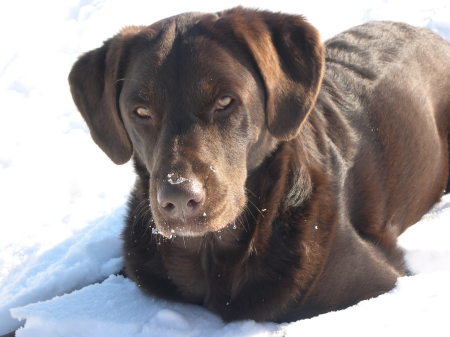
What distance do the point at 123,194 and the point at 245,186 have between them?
1.96 metres

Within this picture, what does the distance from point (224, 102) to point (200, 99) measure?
11 cm

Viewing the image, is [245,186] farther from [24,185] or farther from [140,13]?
[140,13]

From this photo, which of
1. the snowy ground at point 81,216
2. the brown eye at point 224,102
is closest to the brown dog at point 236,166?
the brown eye at point 224,102

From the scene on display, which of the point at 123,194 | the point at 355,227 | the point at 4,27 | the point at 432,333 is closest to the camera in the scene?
the point at 432,333

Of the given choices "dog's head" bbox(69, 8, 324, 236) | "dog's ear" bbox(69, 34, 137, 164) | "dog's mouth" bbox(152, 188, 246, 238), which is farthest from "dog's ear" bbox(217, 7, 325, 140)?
"dog's ear" bbox(69, 34, 137, 164)

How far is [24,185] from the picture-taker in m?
4.76

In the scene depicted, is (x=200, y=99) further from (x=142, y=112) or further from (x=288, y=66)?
(x=288, y=66)

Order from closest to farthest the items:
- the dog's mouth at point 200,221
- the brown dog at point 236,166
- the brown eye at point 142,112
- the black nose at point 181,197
Answer: the black nose at point 181,197
the dog's mouth at point 200,221
the brown dog at point 236,166
the brown eye at point 142,112

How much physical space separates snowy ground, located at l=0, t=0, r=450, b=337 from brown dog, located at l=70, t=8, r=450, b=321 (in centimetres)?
20

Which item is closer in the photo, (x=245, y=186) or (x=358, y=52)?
(x=245, y=186)

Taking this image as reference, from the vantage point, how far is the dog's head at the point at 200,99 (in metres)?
2.46

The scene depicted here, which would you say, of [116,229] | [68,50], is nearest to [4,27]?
[68,50]

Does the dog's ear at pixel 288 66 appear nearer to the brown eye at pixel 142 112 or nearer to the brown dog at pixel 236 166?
the brown dog at pixel 236 166

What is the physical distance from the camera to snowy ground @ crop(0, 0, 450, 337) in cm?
262
